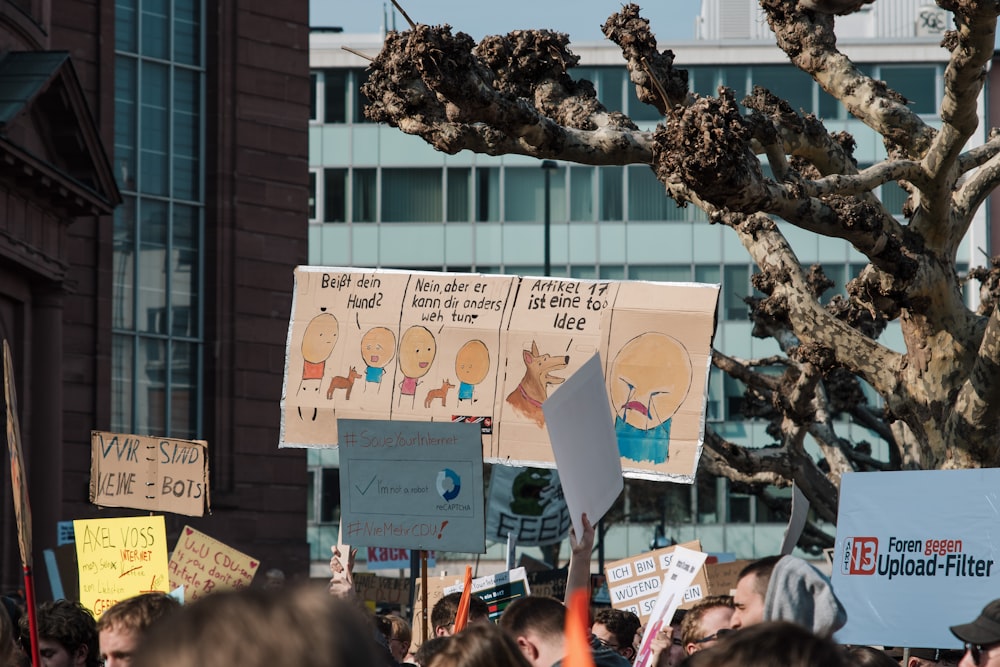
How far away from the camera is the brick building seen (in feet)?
89.0

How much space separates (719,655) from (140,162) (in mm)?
29244

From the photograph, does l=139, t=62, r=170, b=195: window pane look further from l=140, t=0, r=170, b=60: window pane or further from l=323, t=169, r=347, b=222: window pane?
l=323, t=169, r=347, b=222: window pane

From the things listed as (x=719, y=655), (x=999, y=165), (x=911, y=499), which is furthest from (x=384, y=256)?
(x=719, y=655)

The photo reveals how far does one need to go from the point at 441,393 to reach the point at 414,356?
348mm

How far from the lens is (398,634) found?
916cm

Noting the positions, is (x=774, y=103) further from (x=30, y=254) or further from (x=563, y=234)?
(x=563, y=234)

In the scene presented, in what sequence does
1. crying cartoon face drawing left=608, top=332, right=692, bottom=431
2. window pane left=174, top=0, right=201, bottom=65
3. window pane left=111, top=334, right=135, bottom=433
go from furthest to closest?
window pane left=174, top=0, right=201, bottom=65, window pane left=111, top=334, right=135, bottom=433, crying cartoon face drawing left=608, top=332, right=692, bottom=431

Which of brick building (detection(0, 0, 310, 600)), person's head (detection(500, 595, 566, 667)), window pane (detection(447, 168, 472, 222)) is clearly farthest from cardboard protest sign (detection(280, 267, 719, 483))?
window pane (detection(447, 168, 472, 222))

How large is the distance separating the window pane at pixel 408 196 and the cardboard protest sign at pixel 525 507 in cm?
3521

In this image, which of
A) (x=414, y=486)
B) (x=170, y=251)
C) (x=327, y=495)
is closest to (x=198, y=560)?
(x=414, y=486)

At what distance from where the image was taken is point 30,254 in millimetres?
25984

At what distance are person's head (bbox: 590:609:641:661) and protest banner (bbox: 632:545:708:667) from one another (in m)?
0.09

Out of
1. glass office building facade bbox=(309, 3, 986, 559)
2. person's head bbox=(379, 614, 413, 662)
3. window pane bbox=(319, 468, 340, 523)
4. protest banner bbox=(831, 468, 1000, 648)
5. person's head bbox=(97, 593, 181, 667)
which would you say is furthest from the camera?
window pane bbox=(319, 468, 340, 523)

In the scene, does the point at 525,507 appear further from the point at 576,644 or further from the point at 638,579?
the point at 576,644
